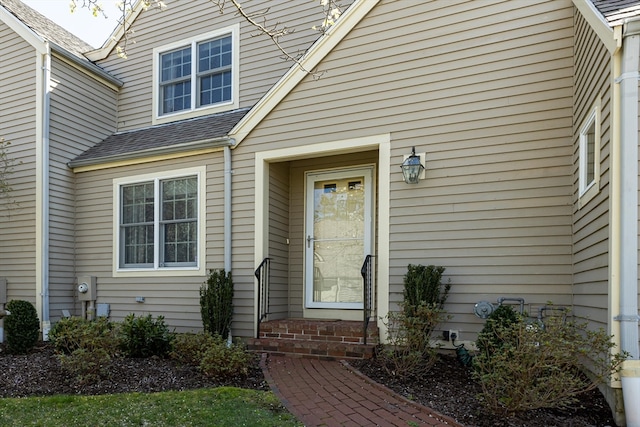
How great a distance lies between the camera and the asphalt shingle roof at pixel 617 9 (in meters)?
3.65

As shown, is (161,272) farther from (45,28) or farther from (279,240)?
(45,28)

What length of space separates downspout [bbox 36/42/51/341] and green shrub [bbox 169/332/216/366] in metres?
3.36

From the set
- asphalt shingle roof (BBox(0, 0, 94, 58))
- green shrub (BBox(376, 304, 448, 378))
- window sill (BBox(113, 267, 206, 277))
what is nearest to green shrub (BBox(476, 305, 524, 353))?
green shrub (BBox(376, 304, 448, 378))

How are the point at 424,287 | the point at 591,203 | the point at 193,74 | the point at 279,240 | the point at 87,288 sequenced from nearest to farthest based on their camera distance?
1. the point at 591,203
2. the point at 424,287
3. the point at 279,240
4. the point at 87,288
5. the point at 193,74

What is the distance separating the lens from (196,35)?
339 inches

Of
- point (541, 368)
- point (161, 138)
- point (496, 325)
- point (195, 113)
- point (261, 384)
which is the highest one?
point (195, 113)

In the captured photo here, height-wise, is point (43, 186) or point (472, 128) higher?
point (472, 128)

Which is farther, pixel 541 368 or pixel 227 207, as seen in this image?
pixel 227 207

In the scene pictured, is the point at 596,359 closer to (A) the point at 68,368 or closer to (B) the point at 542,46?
(B) the point at 542,46

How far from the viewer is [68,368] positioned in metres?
4.92

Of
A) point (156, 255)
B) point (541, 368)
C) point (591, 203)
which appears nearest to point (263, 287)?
point (156, 255)

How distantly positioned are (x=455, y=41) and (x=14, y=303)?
688 centimetres

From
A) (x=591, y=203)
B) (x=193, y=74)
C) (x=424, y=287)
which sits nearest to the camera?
(x=591, y=203)

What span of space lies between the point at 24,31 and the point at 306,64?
17.5 ft
